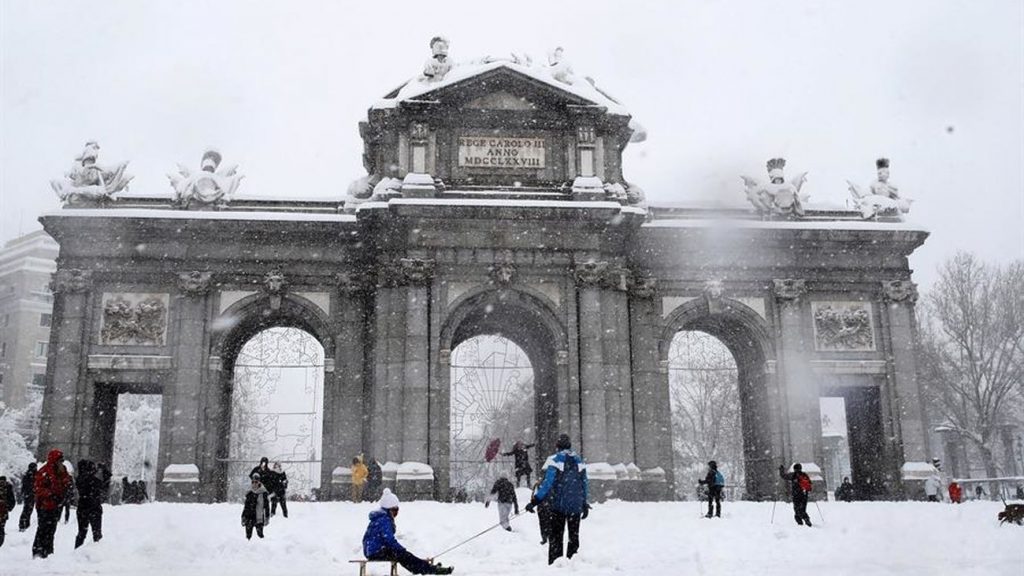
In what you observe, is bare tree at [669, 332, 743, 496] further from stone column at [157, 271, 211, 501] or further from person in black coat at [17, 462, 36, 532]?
person in black coat at [17, 462, 36, 532]

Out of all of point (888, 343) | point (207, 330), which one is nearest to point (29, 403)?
point (207, 330)

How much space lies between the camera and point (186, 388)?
27375mm

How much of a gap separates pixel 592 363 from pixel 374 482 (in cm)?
657

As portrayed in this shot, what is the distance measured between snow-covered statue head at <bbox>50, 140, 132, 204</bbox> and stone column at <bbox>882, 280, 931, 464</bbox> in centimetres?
2304

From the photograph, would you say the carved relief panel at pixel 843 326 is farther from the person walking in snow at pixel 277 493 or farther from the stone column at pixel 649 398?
the person walking in snow at pixel 277 493

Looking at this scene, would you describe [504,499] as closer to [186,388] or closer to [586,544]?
[586,544]

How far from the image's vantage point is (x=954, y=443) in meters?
43.0

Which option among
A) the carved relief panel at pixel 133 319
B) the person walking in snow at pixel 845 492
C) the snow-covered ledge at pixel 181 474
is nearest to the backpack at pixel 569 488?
the snow-covered ledge at pixel 181 474

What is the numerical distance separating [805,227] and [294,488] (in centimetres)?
2463

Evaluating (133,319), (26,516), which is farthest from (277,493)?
(133,319)

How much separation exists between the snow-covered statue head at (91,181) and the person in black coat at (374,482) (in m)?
11.1

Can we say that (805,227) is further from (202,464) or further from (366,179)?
(202,464)

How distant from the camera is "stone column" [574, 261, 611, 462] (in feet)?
83.7

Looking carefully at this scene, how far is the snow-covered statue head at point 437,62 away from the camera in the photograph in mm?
27781
